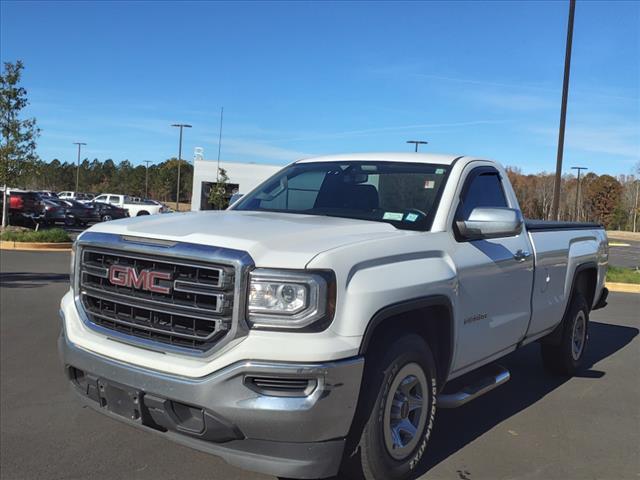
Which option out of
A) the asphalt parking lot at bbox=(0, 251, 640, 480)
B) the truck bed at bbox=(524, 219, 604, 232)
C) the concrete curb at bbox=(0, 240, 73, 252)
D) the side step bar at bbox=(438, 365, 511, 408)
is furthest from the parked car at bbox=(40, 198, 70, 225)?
the side step bar at bbox=(438, 365, 511, 408)

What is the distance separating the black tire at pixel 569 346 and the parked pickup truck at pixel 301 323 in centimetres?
179

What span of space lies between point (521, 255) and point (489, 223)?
2.86ft

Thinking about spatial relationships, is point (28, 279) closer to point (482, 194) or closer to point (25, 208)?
point (482, 194)

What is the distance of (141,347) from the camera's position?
296 cm

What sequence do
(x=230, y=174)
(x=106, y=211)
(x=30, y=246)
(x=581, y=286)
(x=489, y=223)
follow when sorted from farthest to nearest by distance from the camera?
A: (x=230, y=174) < (x=106, y=211) < (x=30, y=246) < (x=581, y=286) < (x=489, y=223)

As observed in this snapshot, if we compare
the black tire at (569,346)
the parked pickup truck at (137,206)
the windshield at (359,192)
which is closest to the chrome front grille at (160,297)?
the windshield at (359,192)

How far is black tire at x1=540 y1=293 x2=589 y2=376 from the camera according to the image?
5613 millimetres

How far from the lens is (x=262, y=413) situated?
8.43 feet

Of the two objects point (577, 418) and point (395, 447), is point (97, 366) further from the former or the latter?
point (577, 418)

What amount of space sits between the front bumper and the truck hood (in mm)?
512

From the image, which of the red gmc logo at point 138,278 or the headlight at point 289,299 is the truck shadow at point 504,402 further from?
the red gmc logo at point 138,278

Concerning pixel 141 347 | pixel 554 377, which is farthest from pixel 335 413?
pixel 554 377

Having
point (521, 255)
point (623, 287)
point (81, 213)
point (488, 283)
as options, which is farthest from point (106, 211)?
point (488, 283)

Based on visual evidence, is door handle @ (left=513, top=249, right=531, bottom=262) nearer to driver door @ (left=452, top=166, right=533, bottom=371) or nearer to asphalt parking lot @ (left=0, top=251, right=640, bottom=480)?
driver door @ (left=452, top=166, right=533, bottom=371)
